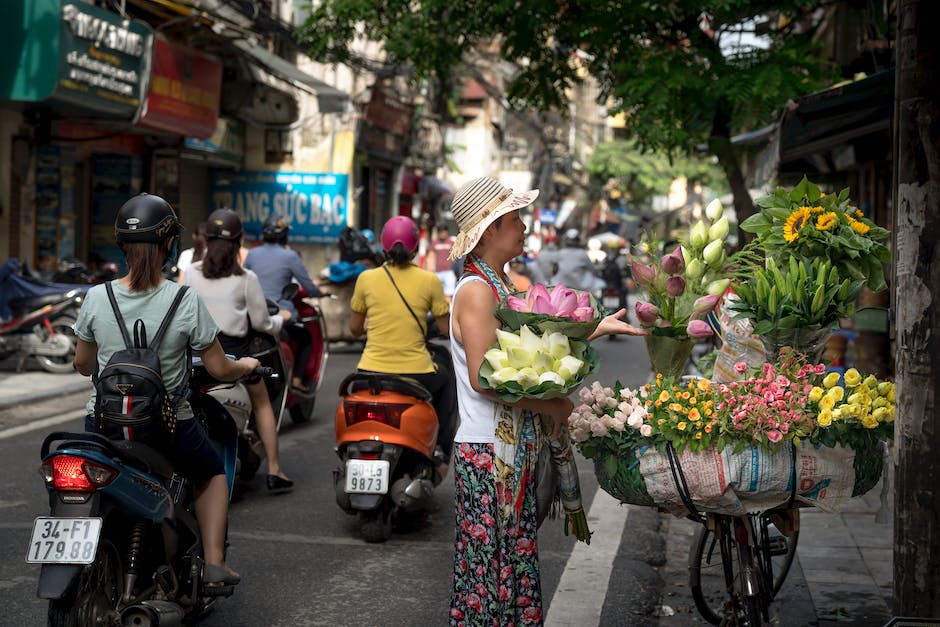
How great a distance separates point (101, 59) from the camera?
14.9m

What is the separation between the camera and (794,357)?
4262 millimetres

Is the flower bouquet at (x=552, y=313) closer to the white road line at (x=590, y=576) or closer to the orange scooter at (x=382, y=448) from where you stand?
the white road line at (x=590, y=576)

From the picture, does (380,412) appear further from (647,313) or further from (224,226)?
(647,313)

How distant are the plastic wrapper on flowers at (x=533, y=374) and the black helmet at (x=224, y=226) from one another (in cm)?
360

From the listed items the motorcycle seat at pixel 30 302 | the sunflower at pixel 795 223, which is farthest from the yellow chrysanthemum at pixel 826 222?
the motorcycle seat at pixel 30 302

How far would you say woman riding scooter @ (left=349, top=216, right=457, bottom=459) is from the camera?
22.5 feet

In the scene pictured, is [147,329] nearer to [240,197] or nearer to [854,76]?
[854,76]

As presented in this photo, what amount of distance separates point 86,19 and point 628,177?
Result: 43914 millimetres

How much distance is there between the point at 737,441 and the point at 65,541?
215cm

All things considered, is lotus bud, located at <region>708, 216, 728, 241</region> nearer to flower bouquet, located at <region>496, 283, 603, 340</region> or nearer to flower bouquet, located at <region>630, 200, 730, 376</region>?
flower bouquet, located at <region>630, 200, 730, 376</region>

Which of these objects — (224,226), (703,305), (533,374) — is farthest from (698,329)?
(224,226)

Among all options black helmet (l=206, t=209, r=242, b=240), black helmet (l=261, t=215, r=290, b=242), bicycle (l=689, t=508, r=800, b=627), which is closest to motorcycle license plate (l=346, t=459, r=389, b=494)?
black helmet (l=206, t=209, r=242, b=240)

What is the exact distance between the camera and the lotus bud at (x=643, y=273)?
4246 millimetres

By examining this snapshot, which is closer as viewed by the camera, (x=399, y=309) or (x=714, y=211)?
(x=714, y=211)
